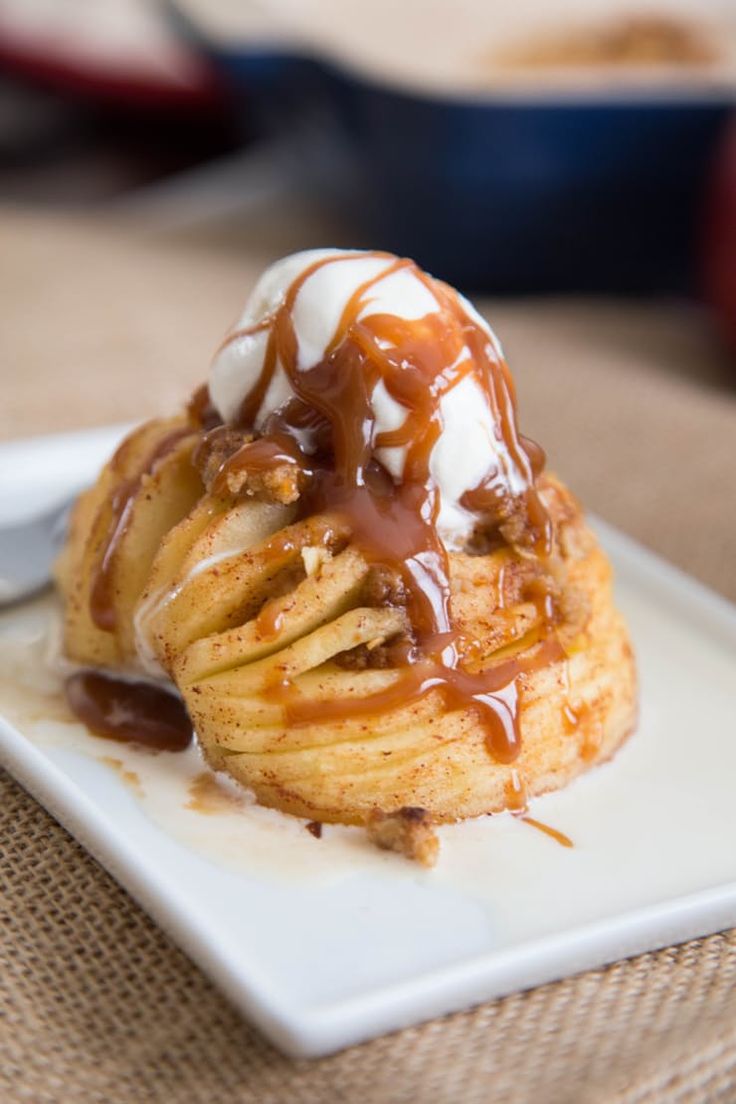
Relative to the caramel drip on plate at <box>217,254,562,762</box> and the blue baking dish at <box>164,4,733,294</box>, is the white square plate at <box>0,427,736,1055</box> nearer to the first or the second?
the caramel drip on plate at <box>217,254,562,762</box>

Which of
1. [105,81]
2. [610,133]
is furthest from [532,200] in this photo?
[105,81]

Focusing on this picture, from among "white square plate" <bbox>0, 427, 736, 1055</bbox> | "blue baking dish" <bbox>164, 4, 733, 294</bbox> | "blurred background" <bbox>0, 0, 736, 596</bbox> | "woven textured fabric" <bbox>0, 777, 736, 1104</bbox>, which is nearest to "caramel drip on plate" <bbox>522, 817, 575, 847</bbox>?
"white square plate" <bbox>0, 427, 736, 1055</bbox>

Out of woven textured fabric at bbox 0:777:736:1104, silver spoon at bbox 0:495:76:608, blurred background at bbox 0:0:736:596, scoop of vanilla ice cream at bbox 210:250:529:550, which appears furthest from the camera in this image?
blurred background at bbox 0:0:736:596

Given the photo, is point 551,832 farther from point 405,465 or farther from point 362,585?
point 405,465

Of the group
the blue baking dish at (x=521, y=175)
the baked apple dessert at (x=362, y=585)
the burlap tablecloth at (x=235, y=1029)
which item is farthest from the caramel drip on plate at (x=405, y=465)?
the blue baking dish at (x=521, y=175)

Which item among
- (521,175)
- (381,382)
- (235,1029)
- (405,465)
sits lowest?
(235,1029)

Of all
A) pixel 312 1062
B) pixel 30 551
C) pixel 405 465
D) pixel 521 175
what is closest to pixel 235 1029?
pixel 312 1062
